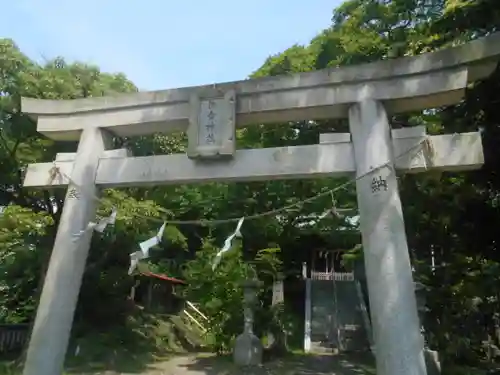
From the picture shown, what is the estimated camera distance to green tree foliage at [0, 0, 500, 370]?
8336 millimetres

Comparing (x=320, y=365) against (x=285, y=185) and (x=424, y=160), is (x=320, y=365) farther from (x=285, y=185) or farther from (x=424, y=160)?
(x=424, y=160)

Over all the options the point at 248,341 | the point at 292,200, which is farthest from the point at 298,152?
the point at 292,200

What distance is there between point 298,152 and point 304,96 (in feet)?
2.36

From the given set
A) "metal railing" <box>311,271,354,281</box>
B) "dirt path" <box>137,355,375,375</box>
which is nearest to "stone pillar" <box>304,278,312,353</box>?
"dirt path" <box>137,355,375,375</box>

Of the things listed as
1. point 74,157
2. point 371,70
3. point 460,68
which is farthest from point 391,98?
point 74,157

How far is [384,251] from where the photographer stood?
4.72 meters

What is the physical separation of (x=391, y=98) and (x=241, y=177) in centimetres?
200

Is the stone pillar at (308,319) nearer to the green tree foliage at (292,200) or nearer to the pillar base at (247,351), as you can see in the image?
the green tree foliage at (292,200)

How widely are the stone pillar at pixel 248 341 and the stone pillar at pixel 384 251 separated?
762cm

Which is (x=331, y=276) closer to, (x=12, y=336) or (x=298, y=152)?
(x=12, y=336)

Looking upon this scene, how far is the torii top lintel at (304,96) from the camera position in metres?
5.09

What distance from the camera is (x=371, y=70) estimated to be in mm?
5391

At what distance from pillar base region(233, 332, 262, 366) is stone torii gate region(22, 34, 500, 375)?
6.90 metres

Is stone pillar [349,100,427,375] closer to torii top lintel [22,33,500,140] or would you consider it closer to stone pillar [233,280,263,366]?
torii top lintel [22,33,500,140]
